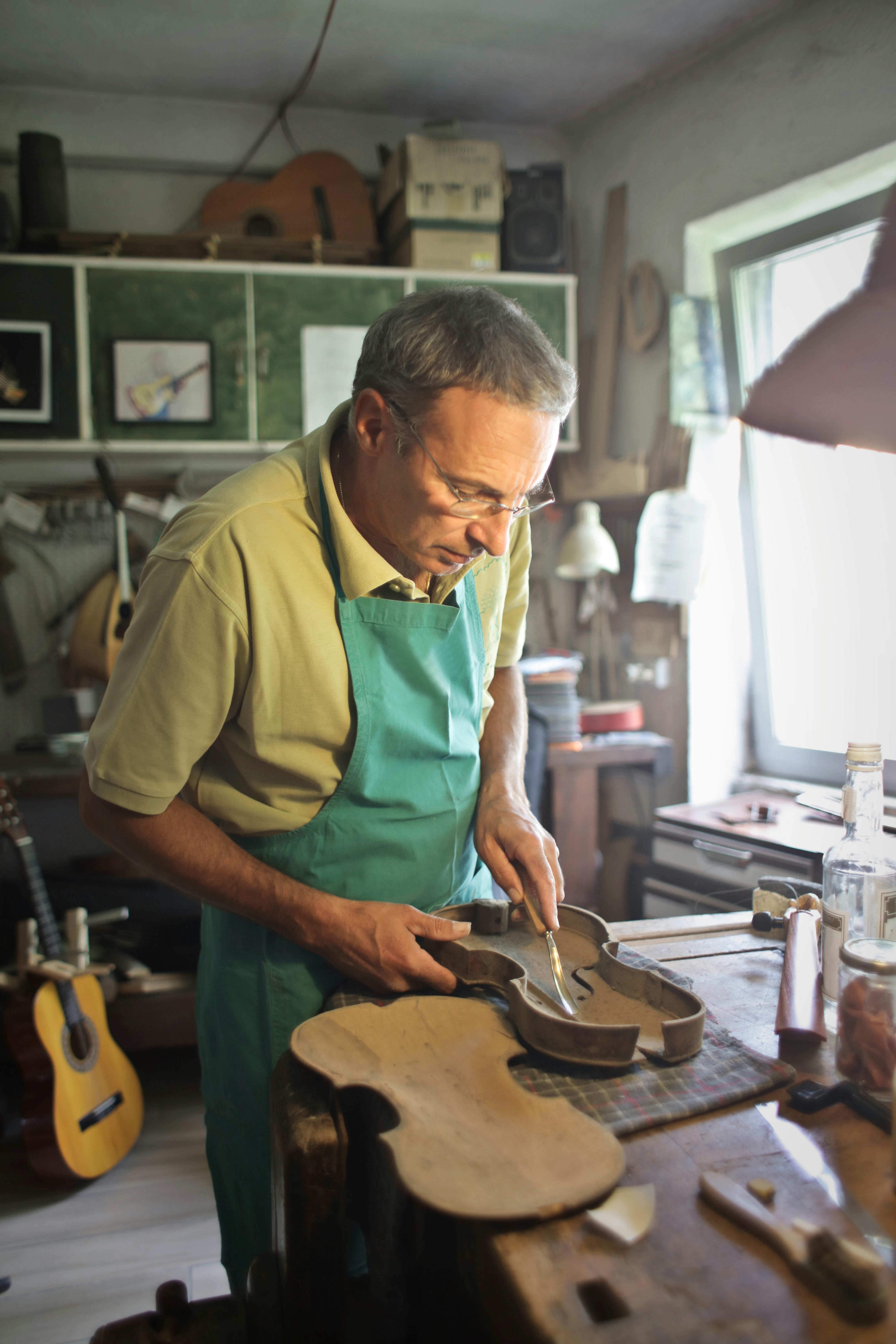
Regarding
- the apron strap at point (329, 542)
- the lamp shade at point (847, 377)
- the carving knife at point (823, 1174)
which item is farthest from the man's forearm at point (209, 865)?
the lamp shade at point (847, 377)

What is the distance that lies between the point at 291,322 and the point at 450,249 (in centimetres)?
63

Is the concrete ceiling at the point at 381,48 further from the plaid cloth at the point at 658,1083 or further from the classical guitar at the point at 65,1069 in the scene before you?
the plaid cloth at the point at 658,1083

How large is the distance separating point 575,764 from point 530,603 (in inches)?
37.1

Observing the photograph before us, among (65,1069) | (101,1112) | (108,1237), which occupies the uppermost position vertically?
(65,1069)

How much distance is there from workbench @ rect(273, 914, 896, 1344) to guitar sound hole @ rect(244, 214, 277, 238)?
3083mm

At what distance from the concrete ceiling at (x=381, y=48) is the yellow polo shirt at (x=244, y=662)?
2.27 m

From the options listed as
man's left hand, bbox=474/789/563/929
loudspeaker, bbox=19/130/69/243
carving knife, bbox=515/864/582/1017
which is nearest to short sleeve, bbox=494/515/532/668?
man's left hand, bbox=474/789/563/929

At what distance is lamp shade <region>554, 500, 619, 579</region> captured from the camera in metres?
3.03

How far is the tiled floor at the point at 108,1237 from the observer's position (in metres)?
1.94

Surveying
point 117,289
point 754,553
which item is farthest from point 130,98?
point 754,553

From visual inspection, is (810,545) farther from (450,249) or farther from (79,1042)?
(79,1042)

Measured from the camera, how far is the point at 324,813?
1.19 metres

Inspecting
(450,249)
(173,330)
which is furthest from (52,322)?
(450,249)

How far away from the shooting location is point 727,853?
244 centimetres
